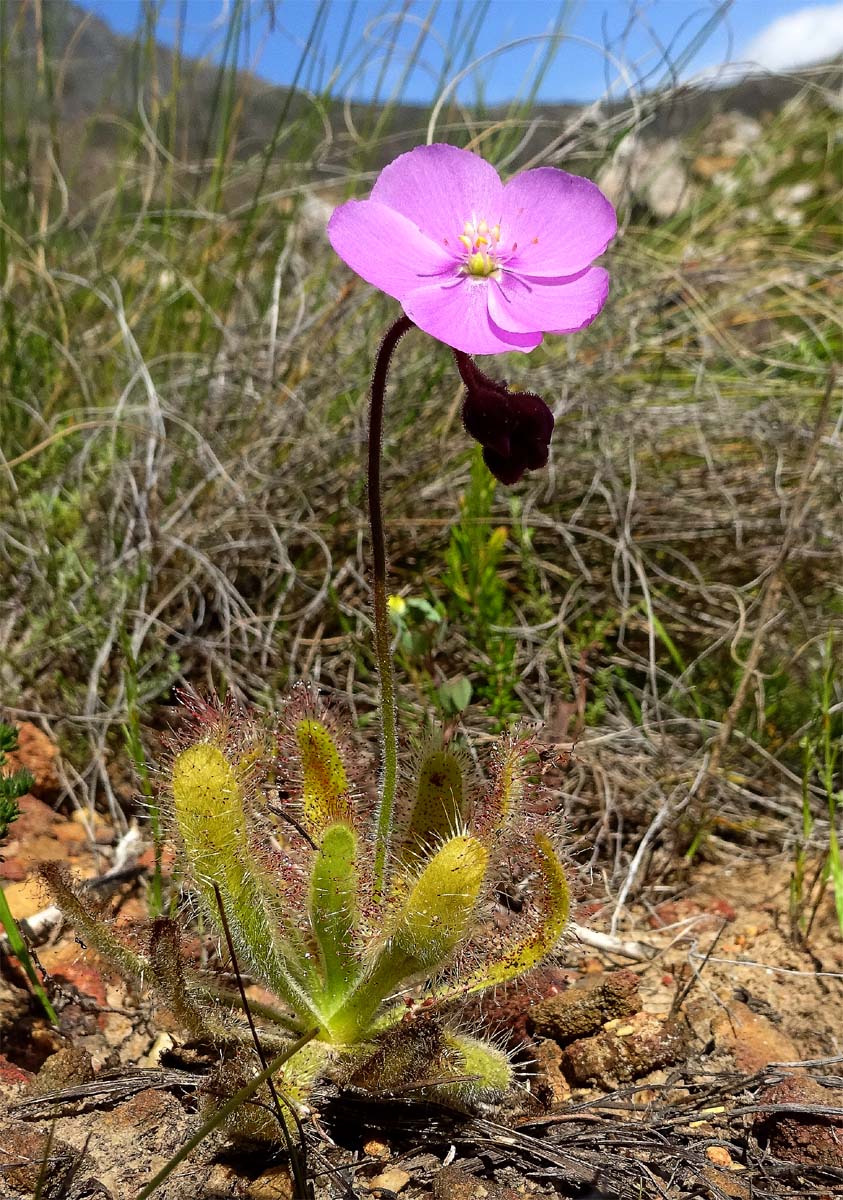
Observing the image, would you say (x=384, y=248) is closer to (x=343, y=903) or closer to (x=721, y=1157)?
(x=343, y=903)

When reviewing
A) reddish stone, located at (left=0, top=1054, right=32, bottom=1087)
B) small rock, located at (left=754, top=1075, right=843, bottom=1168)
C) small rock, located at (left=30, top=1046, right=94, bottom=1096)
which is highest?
small rock, located at (left=754, top=1075, right=843, bottom=1168)

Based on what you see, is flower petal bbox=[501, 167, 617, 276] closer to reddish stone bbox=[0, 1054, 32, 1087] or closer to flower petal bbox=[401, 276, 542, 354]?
flower petal bbox=[401, 276, 542, 354]

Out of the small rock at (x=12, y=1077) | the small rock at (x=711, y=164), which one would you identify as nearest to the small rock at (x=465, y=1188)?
the small rock at (x=12, y=1077)

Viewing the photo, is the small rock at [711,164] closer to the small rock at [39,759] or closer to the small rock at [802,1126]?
the small rock at [39,759]

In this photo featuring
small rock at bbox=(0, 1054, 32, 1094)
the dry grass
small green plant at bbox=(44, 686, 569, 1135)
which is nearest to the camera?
small green plant at bbox=(44, 686, 569, 1135)

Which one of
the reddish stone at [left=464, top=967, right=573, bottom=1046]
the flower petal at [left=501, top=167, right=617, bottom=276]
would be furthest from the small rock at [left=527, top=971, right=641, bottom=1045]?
the flower petal at [left=501, top=167, right=617, bottom=276]

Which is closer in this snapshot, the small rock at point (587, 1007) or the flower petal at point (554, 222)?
the flower petal at point (554, 222)

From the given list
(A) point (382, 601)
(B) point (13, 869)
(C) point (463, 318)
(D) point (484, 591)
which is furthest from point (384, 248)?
(B) point (13, 869)
